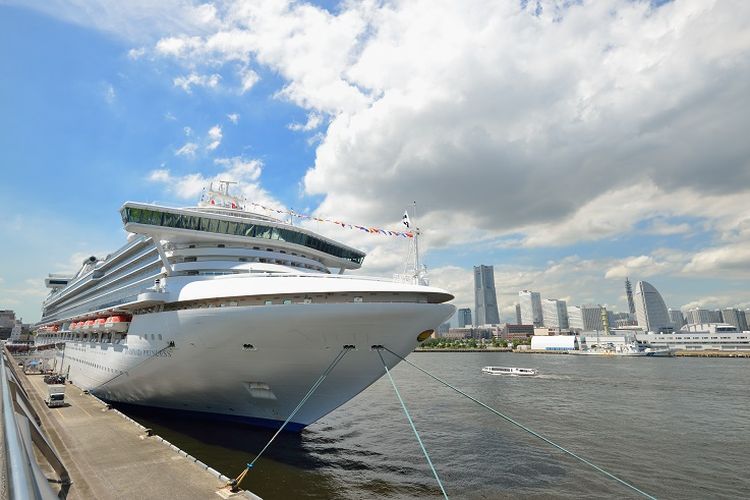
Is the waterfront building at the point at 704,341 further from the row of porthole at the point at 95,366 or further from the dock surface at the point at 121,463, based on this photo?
the dock surface at the point at 121,463

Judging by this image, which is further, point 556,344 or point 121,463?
point 556,344

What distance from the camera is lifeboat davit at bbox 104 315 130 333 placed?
21.6m

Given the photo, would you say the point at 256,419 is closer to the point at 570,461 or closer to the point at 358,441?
the point at 358,441

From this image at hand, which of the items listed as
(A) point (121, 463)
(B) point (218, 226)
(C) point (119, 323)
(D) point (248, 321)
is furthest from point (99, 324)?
(D) point (248, 321)

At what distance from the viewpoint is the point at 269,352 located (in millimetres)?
14805

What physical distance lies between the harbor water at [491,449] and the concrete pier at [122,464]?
2200 millimetres

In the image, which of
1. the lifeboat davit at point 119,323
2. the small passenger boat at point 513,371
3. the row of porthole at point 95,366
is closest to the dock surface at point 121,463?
the row of porthole at point 95,366

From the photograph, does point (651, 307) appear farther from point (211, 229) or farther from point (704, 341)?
point (211, 229)

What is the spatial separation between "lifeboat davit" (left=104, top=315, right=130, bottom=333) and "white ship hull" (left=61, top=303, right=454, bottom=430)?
2.38m

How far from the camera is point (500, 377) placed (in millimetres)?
50750

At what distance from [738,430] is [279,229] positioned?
92.5ft

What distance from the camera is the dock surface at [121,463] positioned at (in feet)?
34.6

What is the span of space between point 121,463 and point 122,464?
0.43 feet

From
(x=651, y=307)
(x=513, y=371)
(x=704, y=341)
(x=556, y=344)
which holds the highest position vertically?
(x=651, y=307)
